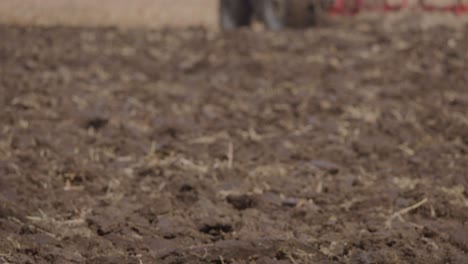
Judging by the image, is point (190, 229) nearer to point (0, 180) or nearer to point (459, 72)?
point (0, 180)

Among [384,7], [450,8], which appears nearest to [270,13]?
[384,7]

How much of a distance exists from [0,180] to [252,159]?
142cm

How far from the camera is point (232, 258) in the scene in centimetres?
340

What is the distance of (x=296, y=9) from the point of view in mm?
10445

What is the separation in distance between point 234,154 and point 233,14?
6.21 metres

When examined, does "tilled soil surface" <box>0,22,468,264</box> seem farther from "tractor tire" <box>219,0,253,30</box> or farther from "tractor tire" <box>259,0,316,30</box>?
"tractor tire" <box>219,0,253,30</box>

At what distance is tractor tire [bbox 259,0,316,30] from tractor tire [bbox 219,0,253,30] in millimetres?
450

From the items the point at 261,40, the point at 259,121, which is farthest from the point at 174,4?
the point at 259,121

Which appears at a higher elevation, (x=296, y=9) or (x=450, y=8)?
(x=296, y=9)

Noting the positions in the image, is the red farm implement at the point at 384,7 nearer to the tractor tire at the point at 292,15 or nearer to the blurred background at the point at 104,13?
the tractor tire at the point at 292,15

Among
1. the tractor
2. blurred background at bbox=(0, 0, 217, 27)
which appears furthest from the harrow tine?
blurred background at bbox=(0, 0, 217, 27)

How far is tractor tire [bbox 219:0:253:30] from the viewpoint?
11.0m

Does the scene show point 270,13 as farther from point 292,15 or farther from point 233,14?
point 233,14

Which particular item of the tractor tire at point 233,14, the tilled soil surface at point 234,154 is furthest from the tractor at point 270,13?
the tilled soil surface at point 234,154
